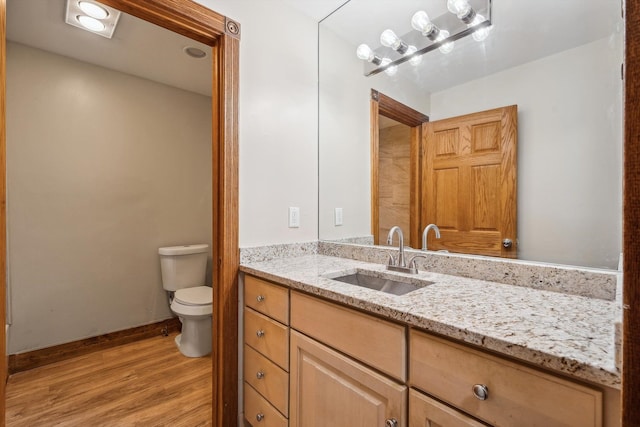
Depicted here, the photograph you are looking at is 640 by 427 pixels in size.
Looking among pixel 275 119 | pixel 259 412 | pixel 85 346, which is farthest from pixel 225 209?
pixel 85 346

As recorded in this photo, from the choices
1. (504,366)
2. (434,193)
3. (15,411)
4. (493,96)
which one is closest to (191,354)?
(15,411)

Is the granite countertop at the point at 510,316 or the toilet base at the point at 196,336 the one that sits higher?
the granite countertop at the point at 510,316

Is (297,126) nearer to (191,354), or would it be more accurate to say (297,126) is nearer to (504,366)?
(504,366)

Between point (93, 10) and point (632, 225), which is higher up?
point (93, 10)

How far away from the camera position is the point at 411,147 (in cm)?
152

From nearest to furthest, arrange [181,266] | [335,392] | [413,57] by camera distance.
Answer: [335,392]
[413,57]
[181,266]

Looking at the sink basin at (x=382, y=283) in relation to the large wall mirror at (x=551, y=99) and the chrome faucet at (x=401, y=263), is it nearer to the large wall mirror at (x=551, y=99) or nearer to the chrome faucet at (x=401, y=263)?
the chrome faucet at (x=401, y=263)

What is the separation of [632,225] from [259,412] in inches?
58.5

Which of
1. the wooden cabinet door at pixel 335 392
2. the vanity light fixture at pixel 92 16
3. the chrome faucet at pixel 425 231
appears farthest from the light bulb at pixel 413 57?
the vanity light fixture at pixel 92 16

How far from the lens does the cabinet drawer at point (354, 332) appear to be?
0.79 metres

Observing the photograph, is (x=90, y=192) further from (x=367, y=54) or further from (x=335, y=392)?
(x=335, y=392)

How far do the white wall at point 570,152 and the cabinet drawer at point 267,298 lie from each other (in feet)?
3.13

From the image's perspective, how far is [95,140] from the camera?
234cm

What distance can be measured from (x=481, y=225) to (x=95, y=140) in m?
2.83
